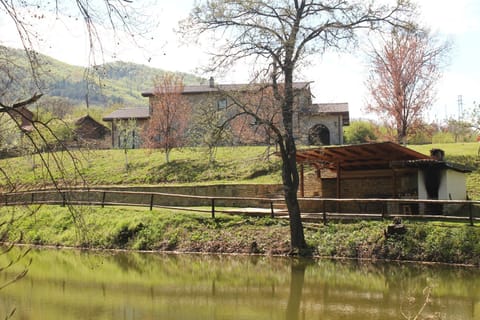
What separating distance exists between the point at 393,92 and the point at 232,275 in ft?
66.2

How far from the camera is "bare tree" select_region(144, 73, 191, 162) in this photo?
36875mm

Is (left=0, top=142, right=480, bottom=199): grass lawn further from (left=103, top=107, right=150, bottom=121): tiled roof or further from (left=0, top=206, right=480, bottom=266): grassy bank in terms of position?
(left=0, top=206, right=480, bottom=266): grassy bank

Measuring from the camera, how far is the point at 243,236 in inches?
802

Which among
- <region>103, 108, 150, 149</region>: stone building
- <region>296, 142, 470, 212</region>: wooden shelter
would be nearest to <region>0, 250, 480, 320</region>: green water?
<region>296, 142, 470, 212</region>: wooden shelter

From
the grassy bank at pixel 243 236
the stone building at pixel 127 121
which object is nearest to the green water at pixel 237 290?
the grassy bank at pixel 243 236

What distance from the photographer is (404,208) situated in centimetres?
2045

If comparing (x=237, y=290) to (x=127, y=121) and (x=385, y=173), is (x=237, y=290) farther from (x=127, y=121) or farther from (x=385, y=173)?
(x=127, y=121)

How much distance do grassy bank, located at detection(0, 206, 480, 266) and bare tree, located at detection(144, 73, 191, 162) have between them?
11814mm

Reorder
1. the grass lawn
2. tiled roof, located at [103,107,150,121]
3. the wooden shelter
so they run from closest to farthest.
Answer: the wooden shelter → the grass lawn → tiled roof, located at [103,107,150,121]

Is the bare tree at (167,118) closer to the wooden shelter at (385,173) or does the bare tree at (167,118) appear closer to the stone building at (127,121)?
the stone building at (127,121)

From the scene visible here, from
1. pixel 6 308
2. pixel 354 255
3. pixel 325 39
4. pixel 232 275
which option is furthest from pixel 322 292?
pixel 325 39

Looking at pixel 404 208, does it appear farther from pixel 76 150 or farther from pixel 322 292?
pixel 76 150

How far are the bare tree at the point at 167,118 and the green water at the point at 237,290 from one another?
714 inches

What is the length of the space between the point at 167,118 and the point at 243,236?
1864 centimetres
